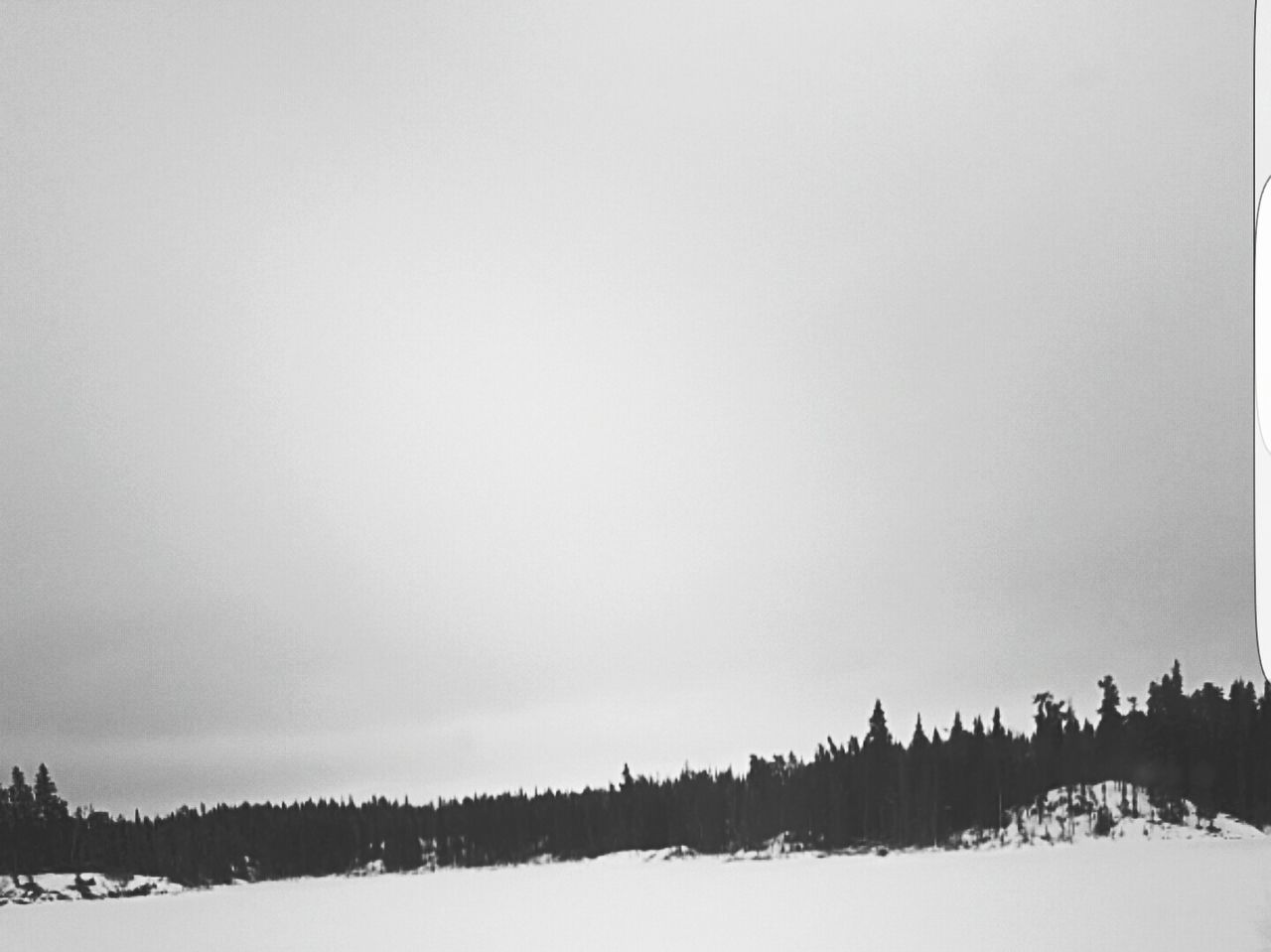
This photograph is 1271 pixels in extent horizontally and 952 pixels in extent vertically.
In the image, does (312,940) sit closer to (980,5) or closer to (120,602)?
(120,602)

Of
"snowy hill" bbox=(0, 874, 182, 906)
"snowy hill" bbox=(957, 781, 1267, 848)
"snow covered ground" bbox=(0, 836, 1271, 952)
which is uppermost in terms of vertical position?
"snowy hill" bbox=(957, 781, 1267, 848)

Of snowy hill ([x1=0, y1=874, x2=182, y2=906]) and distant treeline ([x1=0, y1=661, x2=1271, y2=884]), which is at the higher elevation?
distant treeline ([x1=0, y1=661, x2=1271, y2=884])

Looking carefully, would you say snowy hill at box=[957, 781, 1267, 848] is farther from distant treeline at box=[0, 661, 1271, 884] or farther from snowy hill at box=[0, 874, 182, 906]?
snowy hill at box=[0, 874, 182, 906]

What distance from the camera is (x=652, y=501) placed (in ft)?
7.03

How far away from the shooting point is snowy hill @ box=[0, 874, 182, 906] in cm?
199

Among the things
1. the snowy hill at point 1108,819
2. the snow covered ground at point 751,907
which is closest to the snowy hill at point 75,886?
the snow covered ground at point 751,907

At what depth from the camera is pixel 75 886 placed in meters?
2.00

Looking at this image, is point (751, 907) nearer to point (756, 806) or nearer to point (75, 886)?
point (756, 806)

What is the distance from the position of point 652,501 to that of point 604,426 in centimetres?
15

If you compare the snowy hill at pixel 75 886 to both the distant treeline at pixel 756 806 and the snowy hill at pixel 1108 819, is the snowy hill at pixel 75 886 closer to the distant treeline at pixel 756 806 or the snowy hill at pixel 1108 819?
the distant treeline at pixel 756 806

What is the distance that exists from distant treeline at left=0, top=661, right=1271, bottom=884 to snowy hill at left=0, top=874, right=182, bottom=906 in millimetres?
16

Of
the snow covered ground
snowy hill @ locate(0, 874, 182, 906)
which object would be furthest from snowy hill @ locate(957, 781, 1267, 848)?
snowy hill @ locate(0, 874, 182, 906)

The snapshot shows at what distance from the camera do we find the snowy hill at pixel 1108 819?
2.15m

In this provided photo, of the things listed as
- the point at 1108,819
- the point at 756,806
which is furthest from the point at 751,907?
the point at 1108,819
